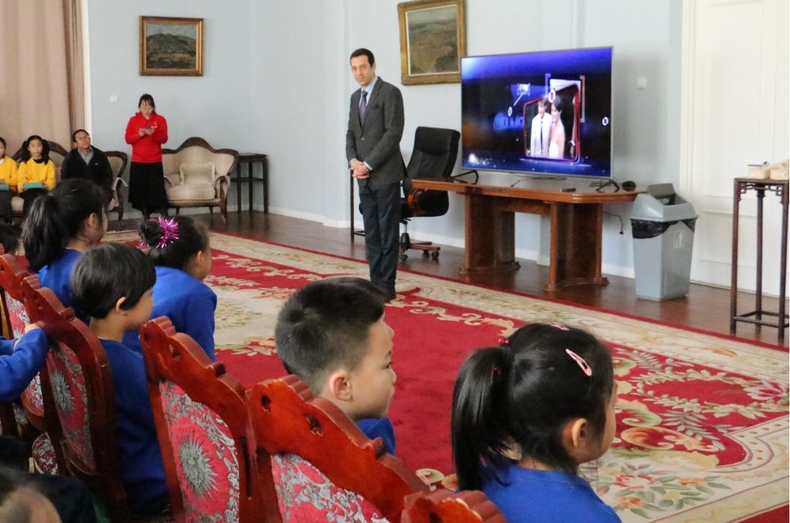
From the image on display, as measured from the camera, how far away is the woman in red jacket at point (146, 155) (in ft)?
34.8

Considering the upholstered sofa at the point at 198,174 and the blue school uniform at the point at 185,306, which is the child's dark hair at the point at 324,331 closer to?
the blue school uniform at the point at 185,306

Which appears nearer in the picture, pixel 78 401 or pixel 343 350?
pixel 343 350

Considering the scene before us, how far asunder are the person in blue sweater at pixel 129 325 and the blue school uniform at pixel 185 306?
38cm

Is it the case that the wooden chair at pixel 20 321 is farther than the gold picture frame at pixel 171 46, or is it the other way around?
the gold picture frame at pixel 171 46

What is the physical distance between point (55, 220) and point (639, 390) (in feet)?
8.48

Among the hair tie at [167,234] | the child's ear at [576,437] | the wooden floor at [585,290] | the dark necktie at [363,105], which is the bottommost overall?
the wooden floor at [585,290]

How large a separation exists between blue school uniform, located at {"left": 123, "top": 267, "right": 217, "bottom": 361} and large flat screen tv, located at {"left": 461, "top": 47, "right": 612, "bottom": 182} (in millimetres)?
4229

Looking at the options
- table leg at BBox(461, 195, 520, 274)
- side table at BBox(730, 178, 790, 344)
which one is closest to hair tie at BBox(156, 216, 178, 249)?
side table at BBox(730, 178, 790, 344)

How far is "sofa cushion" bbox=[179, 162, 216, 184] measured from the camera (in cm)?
1146

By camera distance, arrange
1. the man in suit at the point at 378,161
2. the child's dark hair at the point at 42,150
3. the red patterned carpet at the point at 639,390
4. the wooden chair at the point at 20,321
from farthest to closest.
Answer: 1. the child's dark hair at the point at 42,150
2. the man in suit at the point at 378,161
3. the red patterned carpet at the point at 639,390
4. the wooden chair at the point at 20,321

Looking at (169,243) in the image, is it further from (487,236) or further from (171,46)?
(171,46)

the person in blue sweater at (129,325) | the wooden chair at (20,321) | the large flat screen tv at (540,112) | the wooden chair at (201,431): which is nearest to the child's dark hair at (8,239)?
the wooden chair at (20,321)

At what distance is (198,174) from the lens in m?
11.6

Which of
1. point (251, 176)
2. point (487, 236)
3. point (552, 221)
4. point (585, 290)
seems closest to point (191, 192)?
point (251, 176)
